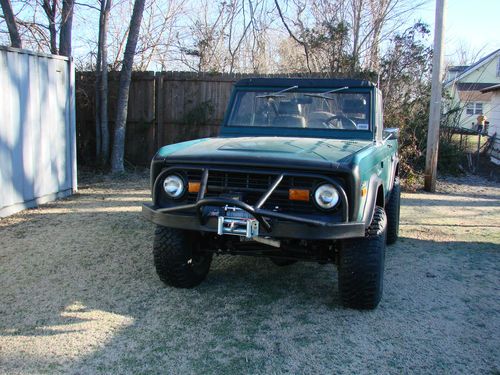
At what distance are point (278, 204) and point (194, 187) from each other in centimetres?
66

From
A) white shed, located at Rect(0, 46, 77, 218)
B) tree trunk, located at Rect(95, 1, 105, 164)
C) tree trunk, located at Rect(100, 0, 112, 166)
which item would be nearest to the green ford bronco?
white shed, located at Rect(0, 46, 77, 218)

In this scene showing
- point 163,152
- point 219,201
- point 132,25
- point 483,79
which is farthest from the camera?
point 483,79

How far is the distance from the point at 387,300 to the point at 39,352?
8.93ft

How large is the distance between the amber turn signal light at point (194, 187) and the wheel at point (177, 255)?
0.47 metres

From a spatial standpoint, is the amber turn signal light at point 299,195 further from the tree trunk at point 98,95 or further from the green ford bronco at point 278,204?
the tree trunk at point 98,95

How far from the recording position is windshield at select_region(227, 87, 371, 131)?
4895mm

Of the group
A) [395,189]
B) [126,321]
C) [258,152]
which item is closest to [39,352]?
[126,321]

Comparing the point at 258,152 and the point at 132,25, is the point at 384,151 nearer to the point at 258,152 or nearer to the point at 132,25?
the point at 258,152

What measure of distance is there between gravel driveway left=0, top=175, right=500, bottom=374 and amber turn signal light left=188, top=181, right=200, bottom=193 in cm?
95

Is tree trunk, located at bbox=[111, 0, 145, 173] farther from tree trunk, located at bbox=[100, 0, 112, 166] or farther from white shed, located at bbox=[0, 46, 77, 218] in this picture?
white shed, located at bbox=[0, 46, 77, 218]

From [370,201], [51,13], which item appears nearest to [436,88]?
[370,201]

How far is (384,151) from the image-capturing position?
486 cm

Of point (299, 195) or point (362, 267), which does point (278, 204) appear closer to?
point (299, 195)

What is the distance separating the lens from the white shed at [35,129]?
6.74 meters
